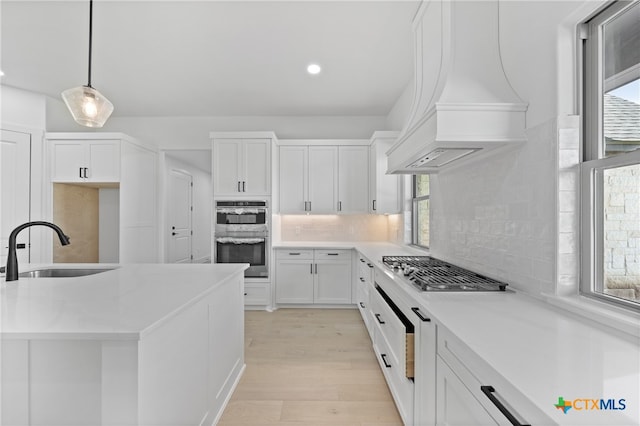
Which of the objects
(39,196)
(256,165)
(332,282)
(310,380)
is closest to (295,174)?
(256,165)

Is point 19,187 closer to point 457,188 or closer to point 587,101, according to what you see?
point 457,188

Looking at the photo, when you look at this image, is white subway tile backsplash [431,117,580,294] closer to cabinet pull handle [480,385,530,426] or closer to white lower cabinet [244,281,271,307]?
cabinet pull handle [480,385,530,426]

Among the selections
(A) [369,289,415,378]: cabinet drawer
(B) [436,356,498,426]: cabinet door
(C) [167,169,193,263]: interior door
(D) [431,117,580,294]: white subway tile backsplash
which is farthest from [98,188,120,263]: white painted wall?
(B) [436,356,498,426]: cabinet door

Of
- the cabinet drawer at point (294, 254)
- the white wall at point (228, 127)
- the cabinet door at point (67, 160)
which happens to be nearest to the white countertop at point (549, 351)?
the cabinet drawer at point (294, 254)

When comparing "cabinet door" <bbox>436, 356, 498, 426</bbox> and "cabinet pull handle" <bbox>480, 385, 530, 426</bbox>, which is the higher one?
"cabinet pull handle" <bbox>480, 385, 530, 426</bbox>

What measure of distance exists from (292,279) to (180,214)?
122 inches

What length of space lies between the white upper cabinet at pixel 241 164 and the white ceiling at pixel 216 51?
21.8 inches

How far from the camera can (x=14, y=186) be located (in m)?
4.08

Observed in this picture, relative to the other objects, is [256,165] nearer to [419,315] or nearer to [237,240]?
[237,240]

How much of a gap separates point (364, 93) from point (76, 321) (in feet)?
12.8

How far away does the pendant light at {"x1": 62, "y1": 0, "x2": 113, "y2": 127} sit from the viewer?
7.50 feet

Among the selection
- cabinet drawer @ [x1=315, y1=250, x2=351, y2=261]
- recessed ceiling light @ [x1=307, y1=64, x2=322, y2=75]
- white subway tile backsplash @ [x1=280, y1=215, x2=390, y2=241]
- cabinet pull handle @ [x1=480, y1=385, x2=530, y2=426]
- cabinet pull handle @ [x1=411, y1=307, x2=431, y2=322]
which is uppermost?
recessed ceiling light @ [x1=307, y1=64, x2=322, y2=75]

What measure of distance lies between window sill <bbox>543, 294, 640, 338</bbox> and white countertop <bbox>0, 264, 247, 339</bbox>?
65.7 inches

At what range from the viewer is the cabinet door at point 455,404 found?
1.01 metres
